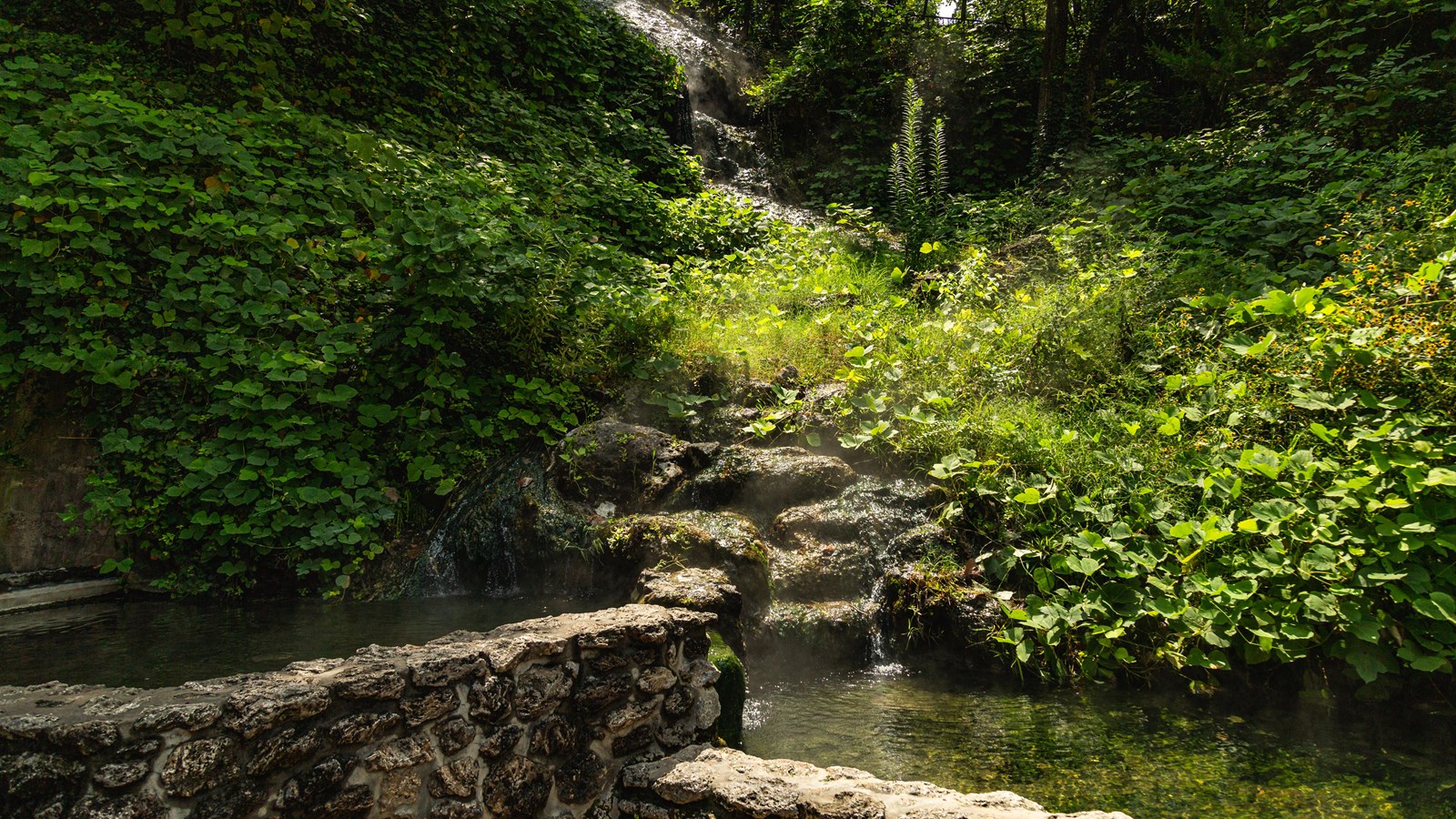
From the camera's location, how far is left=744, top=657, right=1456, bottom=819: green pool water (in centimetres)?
302

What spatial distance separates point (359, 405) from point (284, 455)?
0.64m

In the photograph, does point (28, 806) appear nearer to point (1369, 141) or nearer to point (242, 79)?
point (242, 79)

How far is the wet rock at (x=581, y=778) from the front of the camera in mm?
2693

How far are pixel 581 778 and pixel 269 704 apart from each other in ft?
3.78

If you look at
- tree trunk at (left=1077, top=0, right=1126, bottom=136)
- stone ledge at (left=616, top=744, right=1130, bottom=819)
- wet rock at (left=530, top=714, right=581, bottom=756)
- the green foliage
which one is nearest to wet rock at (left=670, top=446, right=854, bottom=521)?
the green foliage

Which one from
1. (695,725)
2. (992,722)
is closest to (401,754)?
(695,725)

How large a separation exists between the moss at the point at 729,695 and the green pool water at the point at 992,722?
0.49 ft

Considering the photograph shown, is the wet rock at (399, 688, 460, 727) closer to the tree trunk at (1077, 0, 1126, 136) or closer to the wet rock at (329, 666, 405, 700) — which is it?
the wet rock at (329, 666, 405, 700)

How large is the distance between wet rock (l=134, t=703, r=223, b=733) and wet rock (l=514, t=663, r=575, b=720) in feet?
3.03

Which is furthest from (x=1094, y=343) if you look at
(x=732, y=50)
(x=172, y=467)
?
(x=732, y=50)

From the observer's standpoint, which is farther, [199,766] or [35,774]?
[199,766]

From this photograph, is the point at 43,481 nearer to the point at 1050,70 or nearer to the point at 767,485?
the point at 767,485

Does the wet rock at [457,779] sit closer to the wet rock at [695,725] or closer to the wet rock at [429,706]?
the wet rock at [429,706]

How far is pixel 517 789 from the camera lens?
2.58 m
